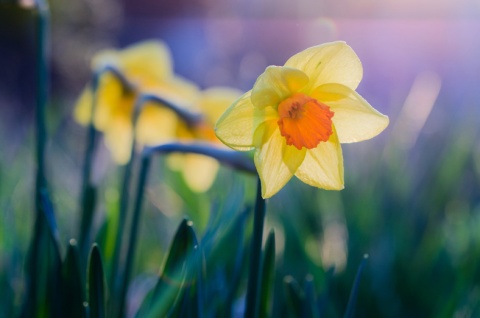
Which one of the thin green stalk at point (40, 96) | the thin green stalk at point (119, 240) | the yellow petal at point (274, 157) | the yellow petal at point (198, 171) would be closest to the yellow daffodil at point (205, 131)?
the yellow petal at point (198, 171)

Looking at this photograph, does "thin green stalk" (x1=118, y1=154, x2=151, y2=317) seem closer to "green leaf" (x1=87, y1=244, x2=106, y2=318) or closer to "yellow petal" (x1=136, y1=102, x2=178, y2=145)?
"green leaf" (x1=87, y1=244, x2=106, y2=318)

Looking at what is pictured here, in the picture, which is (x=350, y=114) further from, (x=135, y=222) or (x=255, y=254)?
(x=135, y=222)

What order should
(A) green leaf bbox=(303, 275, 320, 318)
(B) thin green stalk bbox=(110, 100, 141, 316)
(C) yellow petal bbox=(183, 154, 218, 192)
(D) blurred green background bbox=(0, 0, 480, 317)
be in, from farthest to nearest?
1. (C) yellow petal bbox=(183, 154, 218, 192)
2. (D) blurred green background bbox=(0, 0, 480, 317)
3. (B) thin green stalk bbox=(110, 100, 141, 316)
4. (A) green leaf bbox=(303, 275, 320, 318)

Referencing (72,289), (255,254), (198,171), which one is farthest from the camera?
(198,171)

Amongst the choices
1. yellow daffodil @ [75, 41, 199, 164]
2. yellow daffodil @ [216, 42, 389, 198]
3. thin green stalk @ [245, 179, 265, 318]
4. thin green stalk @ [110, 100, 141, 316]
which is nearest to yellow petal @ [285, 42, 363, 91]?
yellow daffodil @ [216, 42, 389, 198]

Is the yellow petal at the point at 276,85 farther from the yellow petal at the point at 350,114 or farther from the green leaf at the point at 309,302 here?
the green leaf at the point at 309,302

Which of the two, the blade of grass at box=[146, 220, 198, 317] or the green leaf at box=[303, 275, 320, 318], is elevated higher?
the blade of grass at box=[146, 220, 198, 317]

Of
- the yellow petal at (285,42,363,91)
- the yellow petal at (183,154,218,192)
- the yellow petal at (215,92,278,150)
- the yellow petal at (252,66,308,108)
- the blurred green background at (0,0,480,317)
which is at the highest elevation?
the yellow petal at (285,42,363,91)

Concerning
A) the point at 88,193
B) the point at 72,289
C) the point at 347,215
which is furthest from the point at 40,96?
the point at 347,215
